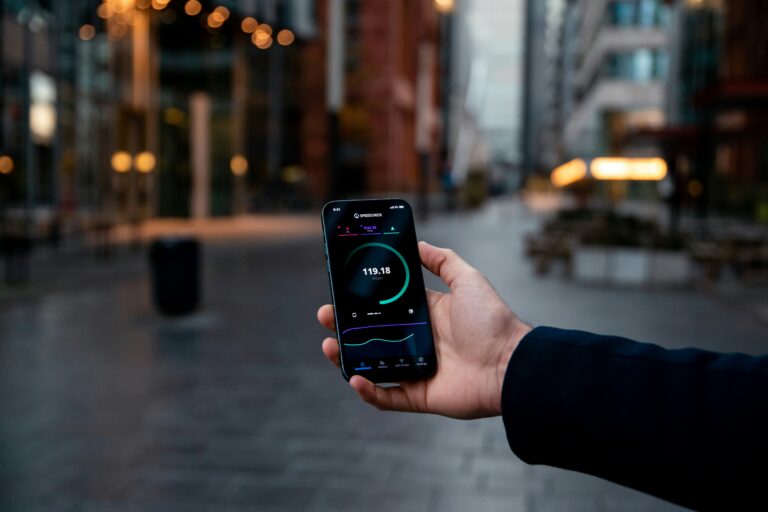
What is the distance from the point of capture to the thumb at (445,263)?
246 centimetres

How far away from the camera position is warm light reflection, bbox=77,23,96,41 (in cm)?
2750

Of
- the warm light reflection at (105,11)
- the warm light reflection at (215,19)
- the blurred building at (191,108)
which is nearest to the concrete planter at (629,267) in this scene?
the blurred building at (191,108)

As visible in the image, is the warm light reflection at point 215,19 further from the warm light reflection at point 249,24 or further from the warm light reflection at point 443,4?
the warm light reflection at point 443,4

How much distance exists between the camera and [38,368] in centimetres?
958

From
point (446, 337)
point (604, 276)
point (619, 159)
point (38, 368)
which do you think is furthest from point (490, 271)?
point (446, 337)

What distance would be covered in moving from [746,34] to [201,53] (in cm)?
2413

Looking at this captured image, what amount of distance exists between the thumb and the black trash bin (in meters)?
10.9

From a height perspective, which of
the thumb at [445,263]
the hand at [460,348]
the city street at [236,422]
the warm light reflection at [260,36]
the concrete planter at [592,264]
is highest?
the warm light reflection at [260,36]

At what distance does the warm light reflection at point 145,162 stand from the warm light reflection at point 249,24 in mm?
8103

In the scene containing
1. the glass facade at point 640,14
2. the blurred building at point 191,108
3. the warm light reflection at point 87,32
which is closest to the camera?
the blurred building at point 191,108

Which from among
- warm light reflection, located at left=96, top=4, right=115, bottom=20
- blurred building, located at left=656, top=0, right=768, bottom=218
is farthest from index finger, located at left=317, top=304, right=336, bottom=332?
warm light reflection, located at left=96, top=4, right=115, bottom=20

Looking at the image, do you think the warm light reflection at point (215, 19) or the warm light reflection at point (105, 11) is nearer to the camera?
the warm light reflection at point (105, 11)

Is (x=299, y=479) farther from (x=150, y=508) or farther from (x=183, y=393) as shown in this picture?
(x=183, y=393)

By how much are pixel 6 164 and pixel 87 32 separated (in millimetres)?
5626
